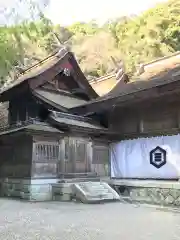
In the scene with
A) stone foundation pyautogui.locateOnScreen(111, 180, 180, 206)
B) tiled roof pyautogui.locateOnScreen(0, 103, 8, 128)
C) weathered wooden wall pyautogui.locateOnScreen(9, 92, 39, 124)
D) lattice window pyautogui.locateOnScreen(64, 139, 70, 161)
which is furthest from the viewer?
tiled roof pyautogui.locateOnScreen(0, 103, 8, 128)

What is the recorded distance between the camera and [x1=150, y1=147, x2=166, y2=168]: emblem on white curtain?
13156 millimetres

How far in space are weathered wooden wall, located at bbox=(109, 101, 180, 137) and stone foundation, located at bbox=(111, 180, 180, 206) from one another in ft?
7.58

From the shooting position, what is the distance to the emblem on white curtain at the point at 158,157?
13.2m

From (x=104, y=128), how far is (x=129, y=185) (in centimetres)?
301

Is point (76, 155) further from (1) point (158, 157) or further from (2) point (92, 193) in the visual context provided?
(1) point (158, 157)

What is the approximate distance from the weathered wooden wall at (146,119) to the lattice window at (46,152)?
3.31 metres

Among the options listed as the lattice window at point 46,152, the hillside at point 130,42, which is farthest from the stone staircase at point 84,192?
the hillside at point 130,42

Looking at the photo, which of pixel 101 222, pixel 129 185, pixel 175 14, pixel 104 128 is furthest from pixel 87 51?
pixel 101 222

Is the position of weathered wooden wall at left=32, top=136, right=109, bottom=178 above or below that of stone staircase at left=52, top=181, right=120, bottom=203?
above

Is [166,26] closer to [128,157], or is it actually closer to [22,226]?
[128,157]

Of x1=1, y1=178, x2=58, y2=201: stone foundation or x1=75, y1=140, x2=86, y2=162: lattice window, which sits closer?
x1=1, y1=178, x2=58, y2=201: stone foundation

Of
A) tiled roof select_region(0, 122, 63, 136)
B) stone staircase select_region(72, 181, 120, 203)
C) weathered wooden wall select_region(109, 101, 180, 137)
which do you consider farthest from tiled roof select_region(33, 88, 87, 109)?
stone staircase select_region(72, 181, 120, 203)

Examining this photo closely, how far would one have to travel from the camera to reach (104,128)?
14844 mm

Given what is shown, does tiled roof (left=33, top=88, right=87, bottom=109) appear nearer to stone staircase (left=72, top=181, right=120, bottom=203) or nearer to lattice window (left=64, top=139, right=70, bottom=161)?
lattice window (left=64, top=139, right=70, bottom=161)
